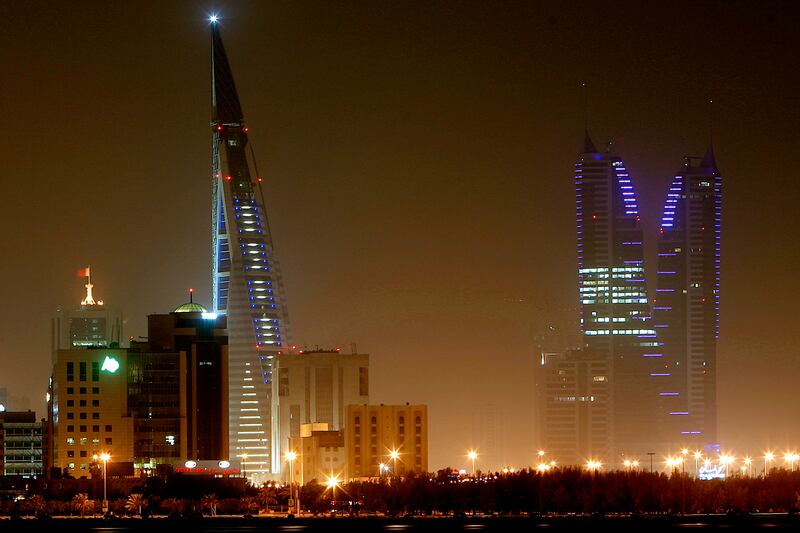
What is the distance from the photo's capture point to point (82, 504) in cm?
16838

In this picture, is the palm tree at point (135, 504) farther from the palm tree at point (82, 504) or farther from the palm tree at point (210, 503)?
the palm tree at point (210, 503)

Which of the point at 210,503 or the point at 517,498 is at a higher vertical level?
the point at 517,498

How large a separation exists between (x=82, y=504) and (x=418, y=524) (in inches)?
1558

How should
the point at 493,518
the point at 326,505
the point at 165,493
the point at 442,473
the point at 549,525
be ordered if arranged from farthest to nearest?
the point at 442,473 → the point at 165,493 → the point at 326,505 → the point at 493,518 → the point at 549,525

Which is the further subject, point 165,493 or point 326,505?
point 165,493

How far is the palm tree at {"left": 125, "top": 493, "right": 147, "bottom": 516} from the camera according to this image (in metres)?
166

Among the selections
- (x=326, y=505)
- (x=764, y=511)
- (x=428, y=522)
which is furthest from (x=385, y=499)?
(x=764, y=511)

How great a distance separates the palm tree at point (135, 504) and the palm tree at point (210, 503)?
18.0 feet

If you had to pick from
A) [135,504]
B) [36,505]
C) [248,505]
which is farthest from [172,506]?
[36,505]

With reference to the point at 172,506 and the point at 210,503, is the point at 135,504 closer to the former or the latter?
the point at 172,506

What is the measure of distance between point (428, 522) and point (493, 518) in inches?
369

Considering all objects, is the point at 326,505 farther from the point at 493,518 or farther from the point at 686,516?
the point at 686,516

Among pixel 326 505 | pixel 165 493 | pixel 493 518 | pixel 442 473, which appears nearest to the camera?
pixel 493 518

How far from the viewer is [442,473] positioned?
195500 millimetres
